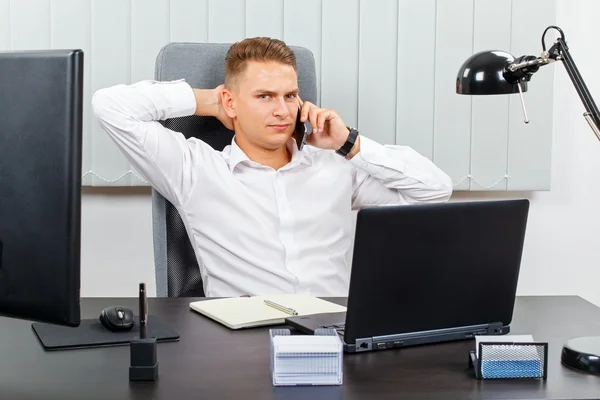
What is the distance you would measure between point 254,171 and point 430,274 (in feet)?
3.38

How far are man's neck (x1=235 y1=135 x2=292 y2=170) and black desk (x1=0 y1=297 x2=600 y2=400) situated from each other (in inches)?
34.5

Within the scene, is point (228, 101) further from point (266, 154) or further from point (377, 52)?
point (377, 52)

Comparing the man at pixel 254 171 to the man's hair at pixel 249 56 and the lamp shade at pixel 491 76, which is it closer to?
the man's hair at pixel 249 56

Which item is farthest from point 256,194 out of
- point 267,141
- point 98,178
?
point 98,178

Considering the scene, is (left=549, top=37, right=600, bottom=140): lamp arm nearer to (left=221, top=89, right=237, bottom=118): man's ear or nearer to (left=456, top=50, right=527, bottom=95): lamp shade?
(left=456, top=50, right=527, bottom=95): lamp shade

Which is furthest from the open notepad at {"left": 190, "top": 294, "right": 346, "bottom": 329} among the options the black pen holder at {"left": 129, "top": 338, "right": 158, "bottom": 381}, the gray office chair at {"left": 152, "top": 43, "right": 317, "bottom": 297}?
the gray office chair at {"left": 152, "top": 43, "right": 317, "bottom": 297}

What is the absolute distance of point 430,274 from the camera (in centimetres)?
127

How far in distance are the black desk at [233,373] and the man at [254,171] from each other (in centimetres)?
74

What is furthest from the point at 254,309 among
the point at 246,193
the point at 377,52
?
the point at 377,52

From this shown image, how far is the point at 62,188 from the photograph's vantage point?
3.20ft

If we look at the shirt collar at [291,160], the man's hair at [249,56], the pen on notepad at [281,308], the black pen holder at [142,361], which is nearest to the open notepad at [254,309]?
the pen on notepad at [281,308]

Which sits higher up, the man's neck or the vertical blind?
the vertical blind

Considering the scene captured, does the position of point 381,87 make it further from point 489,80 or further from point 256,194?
point 489,80

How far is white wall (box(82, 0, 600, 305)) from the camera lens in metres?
2.64
